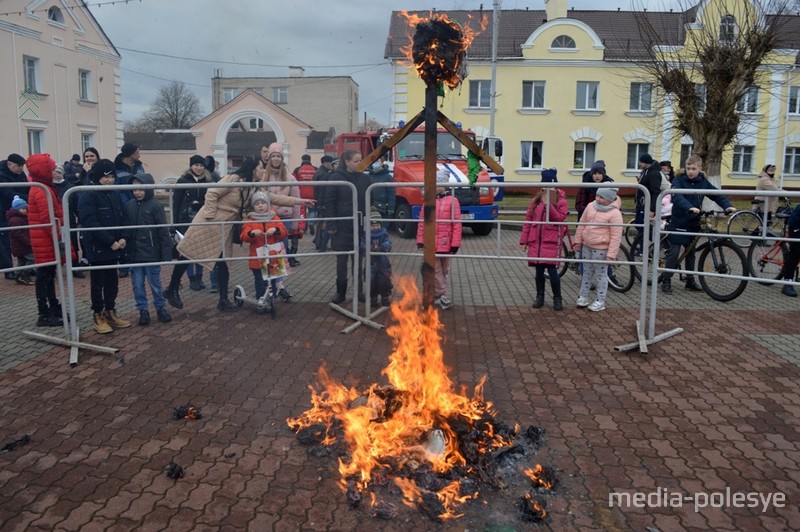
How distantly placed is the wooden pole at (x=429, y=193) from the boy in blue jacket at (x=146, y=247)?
174 inches

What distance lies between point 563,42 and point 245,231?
1244 inches

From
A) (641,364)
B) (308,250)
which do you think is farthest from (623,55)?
(641,364)

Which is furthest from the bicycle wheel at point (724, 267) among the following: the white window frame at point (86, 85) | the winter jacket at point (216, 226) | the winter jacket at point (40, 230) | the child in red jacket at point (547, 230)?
the white window frame at point (86, 85)

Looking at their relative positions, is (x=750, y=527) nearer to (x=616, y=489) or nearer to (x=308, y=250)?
(x=616, y=489)

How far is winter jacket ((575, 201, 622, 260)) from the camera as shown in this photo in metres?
7.89

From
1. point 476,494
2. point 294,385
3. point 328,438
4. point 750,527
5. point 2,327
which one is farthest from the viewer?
point 2,327

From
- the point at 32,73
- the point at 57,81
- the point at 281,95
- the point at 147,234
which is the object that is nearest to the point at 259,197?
the point at 147,234

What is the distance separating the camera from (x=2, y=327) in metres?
7.36

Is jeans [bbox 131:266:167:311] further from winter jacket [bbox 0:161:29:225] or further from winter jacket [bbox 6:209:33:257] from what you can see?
winter jacket [bbox 0:161:29:225]

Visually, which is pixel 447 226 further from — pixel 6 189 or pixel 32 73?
pixel 32 73

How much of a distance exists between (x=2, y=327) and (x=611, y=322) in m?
7.29

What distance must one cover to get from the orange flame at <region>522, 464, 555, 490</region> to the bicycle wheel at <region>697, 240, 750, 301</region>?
600 centimetres

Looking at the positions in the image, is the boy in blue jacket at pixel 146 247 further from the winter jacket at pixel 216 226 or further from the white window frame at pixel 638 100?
the white window frame at pixel 638 100

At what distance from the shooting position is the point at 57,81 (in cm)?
3041
